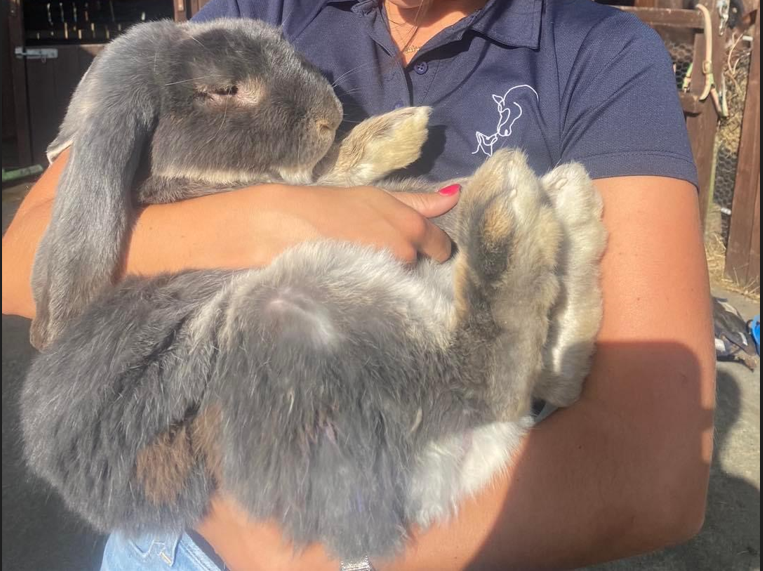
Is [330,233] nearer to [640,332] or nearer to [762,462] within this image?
[640,332]

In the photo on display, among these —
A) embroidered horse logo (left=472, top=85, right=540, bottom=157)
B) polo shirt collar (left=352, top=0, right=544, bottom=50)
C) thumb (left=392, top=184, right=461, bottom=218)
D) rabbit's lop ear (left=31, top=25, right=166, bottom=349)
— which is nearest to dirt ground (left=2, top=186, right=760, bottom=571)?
rabbit's lop ear (left=31, top=25, right=166, bottom=349)

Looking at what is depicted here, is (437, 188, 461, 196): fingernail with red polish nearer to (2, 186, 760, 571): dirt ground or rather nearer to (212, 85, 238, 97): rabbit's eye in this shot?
(212, 85, 238, 97): rabbit's eye

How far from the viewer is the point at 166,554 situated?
1482 millimetres

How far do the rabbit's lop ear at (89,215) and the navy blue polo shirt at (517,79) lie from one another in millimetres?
582

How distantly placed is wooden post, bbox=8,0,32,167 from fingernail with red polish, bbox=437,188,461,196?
795 centimetres

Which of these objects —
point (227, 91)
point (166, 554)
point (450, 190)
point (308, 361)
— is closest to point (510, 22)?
point (450, 190)

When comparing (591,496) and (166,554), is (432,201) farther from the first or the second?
(166,554)

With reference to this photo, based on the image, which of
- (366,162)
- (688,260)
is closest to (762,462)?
(688,260)

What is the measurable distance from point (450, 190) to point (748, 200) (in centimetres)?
446

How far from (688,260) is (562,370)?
362 mm

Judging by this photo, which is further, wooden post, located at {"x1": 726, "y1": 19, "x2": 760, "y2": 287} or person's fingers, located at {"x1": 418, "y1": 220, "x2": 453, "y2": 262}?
wooden post, located at {"x1": 726, "y1": 19, "x2": 760, "y2": 287}

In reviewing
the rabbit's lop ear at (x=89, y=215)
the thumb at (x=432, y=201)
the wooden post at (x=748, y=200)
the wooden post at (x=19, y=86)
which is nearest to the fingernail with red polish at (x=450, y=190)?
the thumb at (x=432, y=201)

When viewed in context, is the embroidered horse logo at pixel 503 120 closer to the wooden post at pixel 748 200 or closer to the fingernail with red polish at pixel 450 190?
the fingernail with red polish at pixel 450 190

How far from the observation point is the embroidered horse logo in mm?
1630
